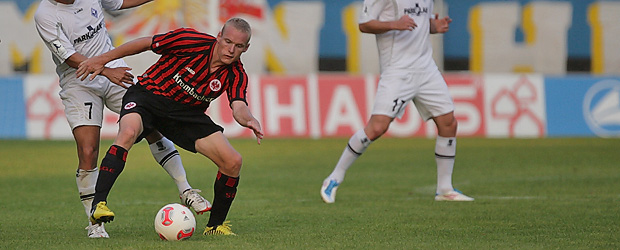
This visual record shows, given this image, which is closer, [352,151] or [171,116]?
[171,116]

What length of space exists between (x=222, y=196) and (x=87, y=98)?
126 centimetres

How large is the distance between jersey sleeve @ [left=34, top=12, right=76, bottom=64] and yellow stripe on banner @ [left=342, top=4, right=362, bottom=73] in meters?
14.7

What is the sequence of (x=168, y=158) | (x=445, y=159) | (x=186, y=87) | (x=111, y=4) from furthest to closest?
1. (x=445, y=159)
2. (x=111, y=4)
3. (x=168, y=158)
4. (x=186, y=87)

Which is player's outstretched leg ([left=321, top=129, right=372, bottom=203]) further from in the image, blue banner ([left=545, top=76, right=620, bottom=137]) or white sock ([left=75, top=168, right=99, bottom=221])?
blue banner ([left=545, top=76, right=620, bottom=137])

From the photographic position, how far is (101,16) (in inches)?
281

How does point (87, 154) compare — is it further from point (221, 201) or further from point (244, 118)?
point (244, 118)

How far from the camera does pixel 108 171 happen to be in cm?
605

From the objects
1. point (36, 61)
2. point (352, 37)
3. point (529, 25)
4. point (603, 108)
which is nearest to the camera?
point (603, 108)

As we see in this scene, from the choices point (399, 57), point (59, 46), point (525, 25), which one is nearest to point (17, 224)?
point (59, 46)

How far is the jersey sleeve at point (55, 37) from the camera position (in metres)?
6.73

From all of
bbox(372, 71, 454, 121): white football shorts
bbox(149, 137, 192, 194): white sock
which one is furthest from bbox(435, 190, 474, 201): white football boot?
bbox(149, 137, 192, 194): white sock

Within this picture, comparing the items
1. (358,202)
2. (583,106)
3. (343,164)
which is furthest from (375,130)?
(583,106)

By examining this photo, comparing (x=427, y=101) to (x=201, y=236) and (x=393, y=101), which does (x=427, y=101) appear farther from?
(x=201, y=236)

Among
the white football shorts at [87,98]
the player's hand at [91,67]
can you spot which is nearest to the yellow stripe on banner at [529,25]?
the white football shorts at [87,98]
